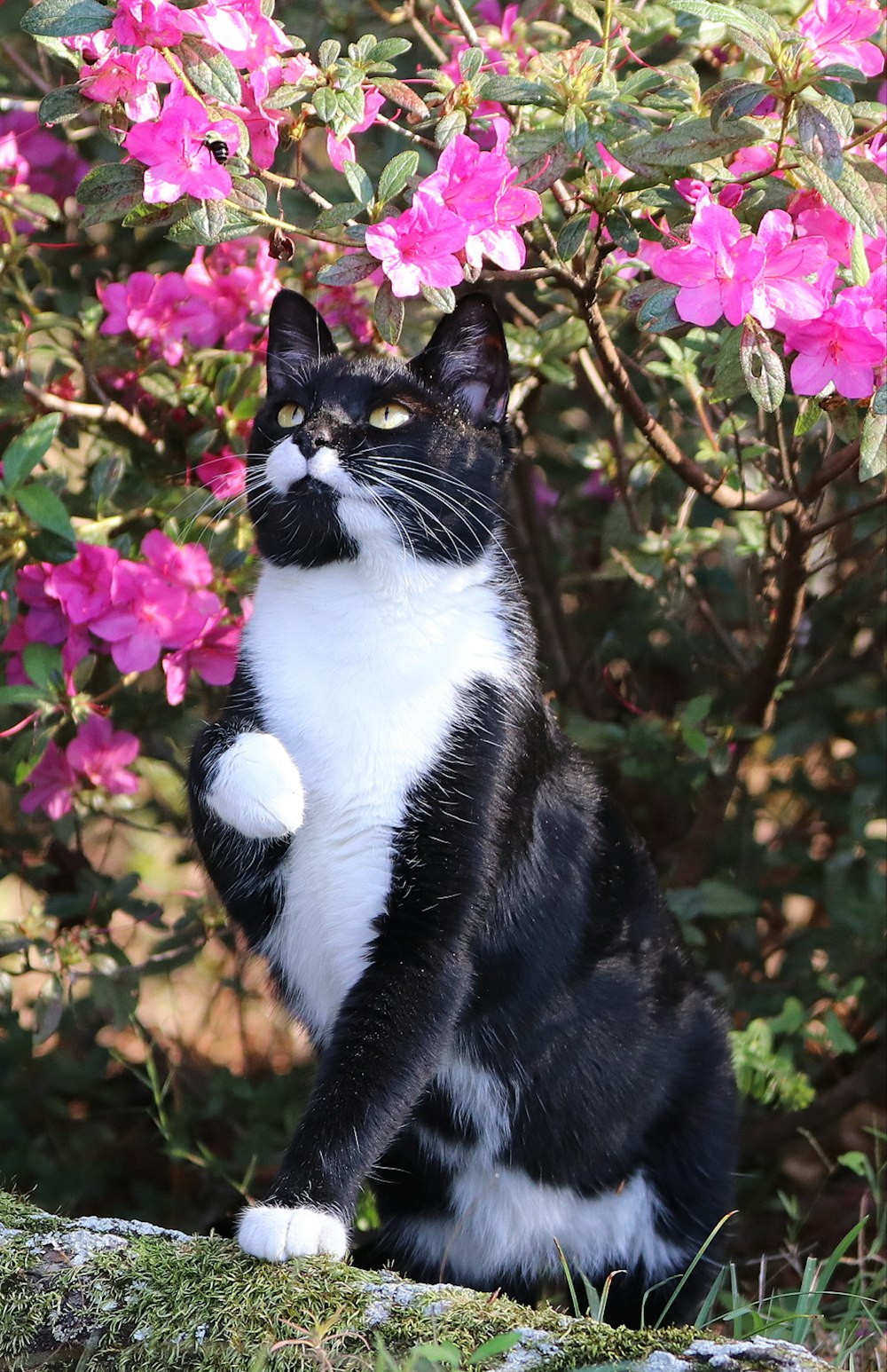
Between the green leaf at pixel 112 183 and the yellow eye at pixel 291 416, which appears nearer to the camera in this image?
the green leaf at pixel 112 183

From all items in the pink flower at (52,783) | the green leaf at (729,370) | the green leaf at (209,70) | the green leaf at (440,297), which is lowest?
the pink flower at (52,783)

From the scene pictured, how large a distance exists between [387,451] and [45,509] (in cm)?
46

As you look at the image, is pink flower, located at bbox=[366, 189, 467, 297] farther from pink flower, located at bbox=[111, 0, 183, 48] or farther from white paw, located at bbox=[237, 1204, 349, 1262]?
white paw, located at bbox=[237, 1204, 349, 1262]

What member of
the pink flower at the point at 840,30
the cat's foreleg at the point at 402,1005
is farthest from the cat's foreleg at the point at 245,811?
the pink flower at the point at 840,30

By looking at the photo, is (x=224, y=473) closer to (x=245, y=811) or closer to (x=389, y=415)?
(x=389, y=415)

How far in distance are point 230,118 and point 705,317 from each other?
0.54 meters

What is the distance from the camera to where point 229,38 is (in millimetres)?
1364

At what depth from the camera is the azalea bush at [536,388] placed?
1.43m

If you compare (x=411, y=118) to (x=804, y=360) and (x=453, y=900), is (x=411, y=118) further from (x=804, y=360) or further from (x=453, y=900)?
(x=453, y=900)

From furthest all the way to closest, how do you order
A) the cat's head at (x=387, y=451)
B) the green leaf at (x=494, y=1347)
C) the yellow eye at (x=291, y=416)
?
the yellow eye at (x=291, y=416)
the cat's head at (x=387, y=451)
the green leaf at (x=494, y=1347)

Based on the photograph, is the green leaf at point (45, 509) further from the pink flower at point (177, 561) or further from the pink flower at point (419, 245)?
the pink flower at point (419, 245)

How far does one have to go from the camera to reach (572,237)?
1.53 meters

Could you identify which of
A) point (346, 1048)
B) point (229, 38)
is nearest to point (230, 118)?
point (229, 38)

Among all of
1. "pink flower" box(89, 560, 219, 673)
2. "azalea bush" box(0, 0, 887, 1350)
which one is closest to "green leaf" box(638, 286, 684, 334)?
"azalea bush" box(0, 0, 887, 1350)
